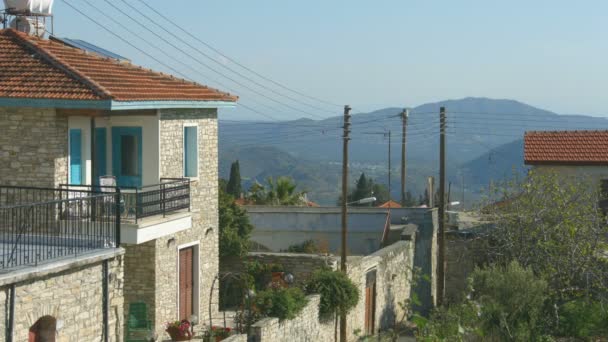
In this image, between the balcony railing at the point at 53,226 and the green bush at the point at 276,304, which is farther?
the green bush at the point at 276,304

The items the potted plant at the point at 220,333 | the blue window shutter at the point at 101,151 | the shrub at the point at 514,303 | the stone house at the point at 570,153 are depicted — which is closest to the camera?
the potted plant at the point at 220,333

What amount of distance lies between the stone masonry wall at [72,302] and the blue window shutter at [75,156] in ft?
12.9

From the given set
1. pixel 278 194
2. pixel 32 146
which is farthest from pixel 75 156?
pixel 278 194

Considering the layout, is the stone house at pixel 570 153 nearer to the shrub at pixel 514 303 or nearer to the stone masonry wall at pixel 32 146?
the shrub at pixel 514 303

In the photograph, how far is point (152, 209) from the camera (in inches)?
776

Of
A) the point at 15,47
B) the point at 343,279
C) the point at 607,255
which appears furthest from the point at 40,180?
the point at 607,255

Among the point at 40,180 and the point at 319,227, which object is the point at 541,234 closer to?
the point at 319,227

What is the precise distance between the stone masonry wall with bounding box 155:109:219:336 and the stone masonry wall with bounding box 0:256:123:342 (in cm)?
486

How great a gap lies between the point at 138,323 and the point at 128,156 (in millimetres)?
3787

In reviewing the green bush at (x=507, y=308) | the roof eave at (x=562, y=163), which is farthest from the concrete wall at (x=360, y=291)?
the roof eave at (x=562, y=163)

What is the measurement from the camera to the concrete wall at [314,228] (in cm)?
3838

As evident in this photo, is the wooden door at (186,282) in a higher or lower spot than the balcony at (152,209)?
lower

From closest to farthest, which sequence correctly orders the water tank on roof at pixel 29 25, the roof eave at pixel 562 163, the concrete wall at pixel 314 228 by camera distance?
1. the water tank on roof at pixel 29 25
2. the roof eave at pixel 562 163
3. the concrete wall at pixel 314 228

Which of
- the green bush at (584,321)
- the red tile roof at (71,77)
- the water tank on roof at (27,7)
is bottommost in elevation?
the green bush at (584,321)
